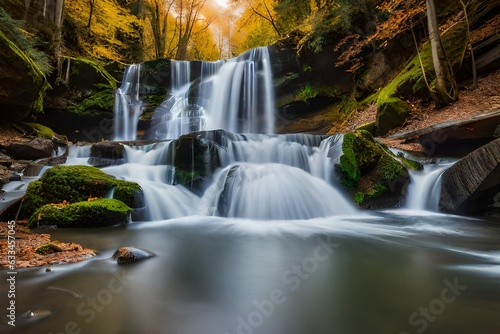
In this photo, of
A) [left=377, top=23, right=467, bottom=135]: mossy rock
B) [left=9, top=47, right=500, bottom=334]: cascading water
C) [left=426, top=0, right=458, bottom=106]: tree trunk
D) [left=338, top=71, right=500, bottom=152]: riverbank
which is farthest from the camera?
[left=377, top=23, right=467, bottom=135]: mossy rock

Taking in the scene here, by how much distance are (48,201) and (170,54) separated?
26.1 m

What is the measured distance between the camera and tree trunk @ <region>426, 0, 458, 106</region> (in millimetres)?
8688

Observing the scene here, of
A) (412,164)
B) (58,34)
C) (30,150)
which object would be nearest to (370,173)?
(412,164)

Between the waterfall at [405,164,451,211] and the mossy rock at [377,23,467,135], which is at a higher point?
the mossy rock at [377,23,467,135]

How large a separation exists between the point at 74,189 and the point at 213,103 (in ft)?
36.5

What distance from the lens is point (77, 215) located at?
4805 mm

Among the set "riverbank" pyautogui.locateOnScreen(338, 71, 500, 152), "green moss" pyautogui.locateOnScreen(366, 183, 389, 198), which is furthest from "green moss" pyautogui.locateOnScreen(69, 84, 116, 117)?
"green moss" pyautogui.locateOnScreen(366, 183, 389, 198)

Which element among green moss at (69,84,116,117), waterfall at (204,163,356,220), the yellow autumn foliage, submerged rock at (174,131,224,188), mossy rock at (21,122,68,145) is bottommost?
waterfall at (204,163,356,220)

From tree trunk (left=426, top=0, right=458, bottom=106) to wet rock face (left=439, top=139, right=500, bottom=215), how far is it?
4384 millimetres

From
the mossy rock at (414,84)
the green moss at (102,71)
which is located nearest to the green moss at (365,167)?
the mossy rock at (414,84)

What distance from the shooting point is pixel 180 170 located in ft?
24.6

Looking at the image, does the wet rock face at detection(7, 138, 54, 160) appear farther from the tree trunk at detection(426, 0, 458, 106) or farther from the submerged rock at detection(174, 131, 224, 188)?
the tree trunk at detection(426, 0, 458, 106)

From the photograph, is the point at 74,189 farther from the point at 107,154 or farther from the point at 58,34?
the point at 58,34

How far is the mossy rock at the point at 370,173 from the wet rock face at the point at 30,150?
29.6 feet
